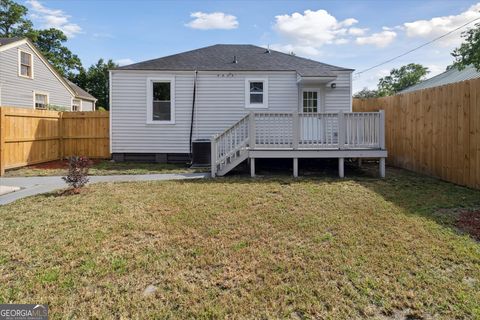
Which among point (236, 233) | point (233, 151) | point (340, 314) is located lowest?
point (340, 314)

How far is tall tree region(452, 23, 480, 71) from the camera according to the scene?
34.4ft

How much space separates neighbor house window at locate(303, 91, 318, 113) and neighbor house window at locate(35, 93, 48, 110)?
53.7ft

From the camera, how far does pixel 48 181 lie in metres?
8.14

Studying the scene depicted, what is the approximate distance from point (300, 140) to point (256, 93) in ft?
12.2

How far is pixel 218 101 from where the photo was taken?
38.4 ft

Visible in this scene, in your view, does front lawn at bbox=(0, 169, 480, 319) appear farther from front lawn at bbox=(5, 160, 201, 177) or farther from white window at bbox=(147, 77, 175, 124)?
white window at bbox=(147, 77, 175, 124)

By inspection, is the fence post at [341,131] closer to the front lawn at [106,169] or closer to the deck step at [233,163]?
the deck step at [233,163]

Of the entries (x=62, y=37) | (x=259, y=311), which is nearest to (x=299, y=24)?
(x=259, y=311)

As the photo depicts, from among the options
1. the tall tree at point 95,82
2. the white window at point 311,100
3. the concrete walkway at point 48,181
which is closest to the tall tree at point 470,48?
the white window at point 311,100

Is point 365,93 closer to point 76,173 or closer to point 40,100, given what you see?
point 40,100

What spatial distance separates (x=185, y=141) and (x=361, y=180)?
6.48m

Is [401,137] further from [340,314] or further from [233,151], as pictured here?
[340,314]

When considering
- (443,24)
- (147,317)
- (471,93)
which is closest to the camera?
(147,317)

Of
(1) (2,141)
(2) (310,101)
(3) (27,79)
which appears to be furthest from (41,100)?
(2) (310,101)
